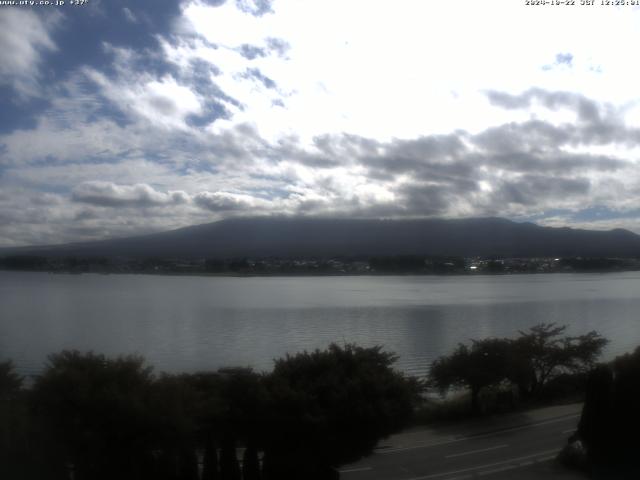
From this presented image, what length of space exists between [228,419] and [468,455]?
4773mm

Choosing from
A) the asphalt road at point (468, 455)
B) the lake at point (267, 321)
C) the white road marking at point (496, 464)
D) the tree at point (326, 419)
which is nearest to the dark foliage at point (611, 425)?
the asphalt road at point (468, 455)

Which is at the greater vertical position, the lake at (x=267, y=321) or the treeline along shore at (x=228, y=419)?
the treeline along shore at (x=228, y=419)

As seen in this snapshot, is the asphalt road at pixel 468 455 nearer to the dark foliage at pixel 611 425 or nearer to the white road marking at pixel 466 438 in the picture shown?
the white road marking at pixel 466 438

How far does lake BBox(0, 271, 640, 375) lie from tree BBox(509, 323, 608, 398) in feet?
12.8

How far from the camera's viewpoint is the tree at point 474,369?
18.2m

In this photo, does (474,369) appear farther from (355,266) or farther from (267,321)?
(355,266)

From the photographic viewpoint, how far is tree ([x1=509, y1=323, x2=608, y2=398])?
778 inches

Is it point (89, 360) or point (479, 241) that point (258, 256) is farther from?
point (89, 360)

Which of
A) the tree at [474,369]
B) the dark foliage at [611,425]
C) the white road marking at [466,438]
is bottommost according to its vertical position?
the white road marking at [466,438]

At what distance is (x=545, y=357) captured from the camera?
856 inches

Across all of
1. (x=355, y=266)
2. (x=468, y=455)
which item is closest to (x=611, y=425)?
(x=468, y=455)

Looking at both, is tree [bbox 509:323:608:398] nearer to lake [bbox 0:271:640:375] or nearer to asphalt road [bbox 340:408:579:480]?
lake [bbox 0:271:640:375]

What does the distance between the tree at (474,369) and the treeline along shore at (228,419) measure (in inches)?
249

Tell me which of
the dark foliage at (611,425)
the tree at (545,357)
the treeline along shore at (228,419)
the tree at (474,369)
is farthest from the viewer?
the tree at (545,357)
